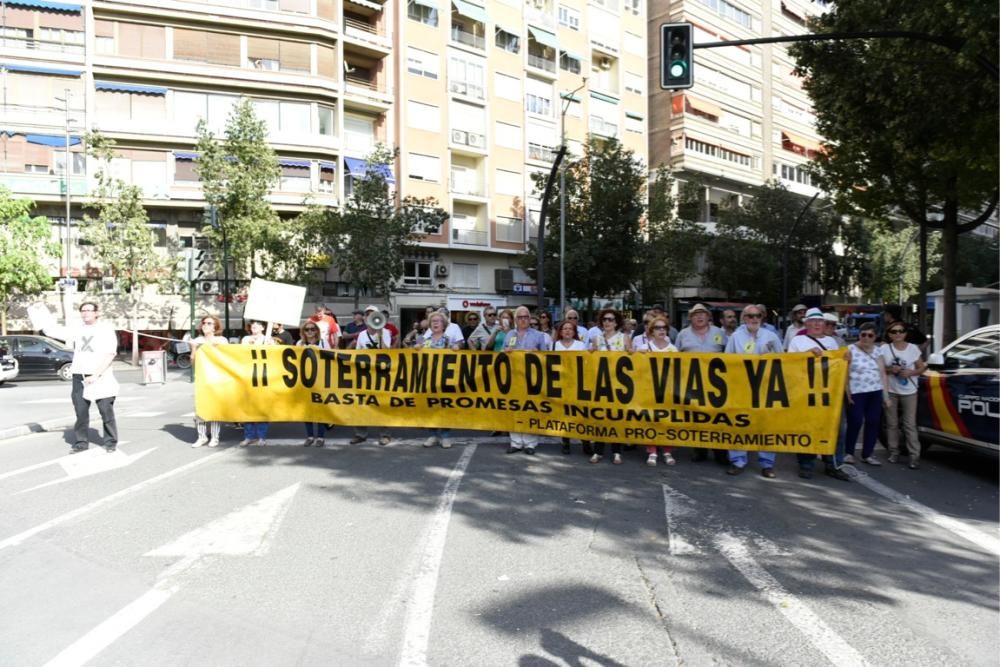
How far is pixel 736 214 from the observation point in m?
45.2

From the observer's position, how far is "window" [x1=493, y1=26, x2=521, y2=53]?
4150 cm

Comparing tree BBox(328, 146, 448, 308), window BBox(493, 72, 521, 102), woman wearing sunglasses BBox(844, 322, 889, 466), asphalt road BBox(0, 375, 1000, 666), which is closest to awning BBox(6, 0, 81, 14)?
tree BBox(328, 146, 448, 308)

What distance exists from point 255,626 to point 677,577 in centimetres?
252

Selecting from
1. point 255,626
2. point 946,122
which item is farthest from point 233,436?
point 946,122

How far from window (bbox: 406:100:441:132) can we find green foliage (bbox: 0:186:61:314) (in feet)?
58.6

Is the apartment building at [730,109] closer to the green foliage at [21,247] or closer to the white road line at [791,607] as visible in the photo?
the green foliage at [21,247]

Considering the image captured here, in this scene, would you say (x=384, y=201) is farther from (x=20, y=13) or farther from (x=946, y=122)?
(x=946, y=122)

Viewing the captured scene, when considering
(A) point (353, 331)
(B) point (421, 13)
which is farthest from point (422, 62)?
(A) point (353, 331)

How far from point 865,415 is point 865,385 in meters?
0.39

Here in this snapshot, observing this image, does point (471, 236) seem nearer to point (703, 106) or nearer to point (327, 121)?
point (327, 121)

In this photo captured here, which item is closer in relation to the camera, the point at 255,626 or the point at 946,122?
the point at 255,626

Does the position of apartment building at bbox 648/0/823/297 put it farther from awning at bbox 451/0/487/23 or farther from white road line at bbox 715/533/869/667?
white road line at bbox 715/533/869/667

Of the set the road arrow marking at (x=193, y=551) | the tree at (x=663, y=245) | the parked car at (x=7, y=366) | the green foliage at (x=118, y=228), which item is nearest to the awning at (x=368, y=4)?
the green foliage at (x=118, y=228)

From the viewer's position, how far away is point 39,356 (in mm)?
22109
